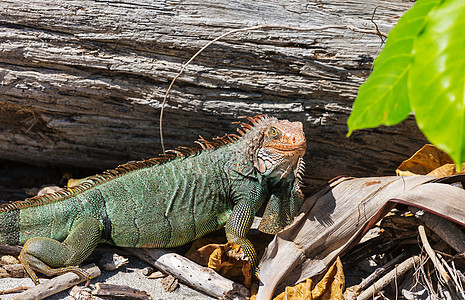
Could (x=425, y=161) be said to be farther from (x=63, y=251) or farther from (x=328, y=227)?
(x=63, y=251)

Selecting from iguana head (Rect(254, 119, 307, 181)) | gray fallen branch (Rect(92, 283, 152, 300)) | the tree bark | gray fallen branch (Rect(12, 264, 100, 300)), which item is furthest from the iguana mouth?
gray fallen branch (Rect(12, 264, 100, 300))

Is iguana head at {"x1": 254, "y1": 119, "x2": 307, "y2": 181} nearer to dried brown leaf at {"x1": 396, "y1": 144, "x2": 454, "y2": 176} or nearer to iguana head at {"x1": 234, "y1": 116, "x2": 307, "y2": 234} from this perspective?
iguana head at {"x1": 234, "y1": 116, "x2": 307, "y2": 234}

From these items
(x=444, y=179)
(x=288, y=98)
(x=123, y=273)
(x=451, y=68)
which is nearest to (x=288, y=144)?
(x=288, y=98)

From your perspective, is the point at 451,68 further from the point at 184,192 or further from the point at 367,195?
the point at 184,192

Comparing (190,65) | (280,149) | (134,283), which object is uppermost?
(190,65)

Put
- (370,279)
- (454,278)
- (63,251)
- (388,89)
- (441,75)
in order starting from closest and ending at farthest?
1. (441,75)
2. (388,89)
3. (454,278)
4. (370,279)
5. (63,251)

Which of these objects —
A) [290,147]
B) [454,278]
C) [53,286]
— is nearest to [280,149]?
[290,147]
